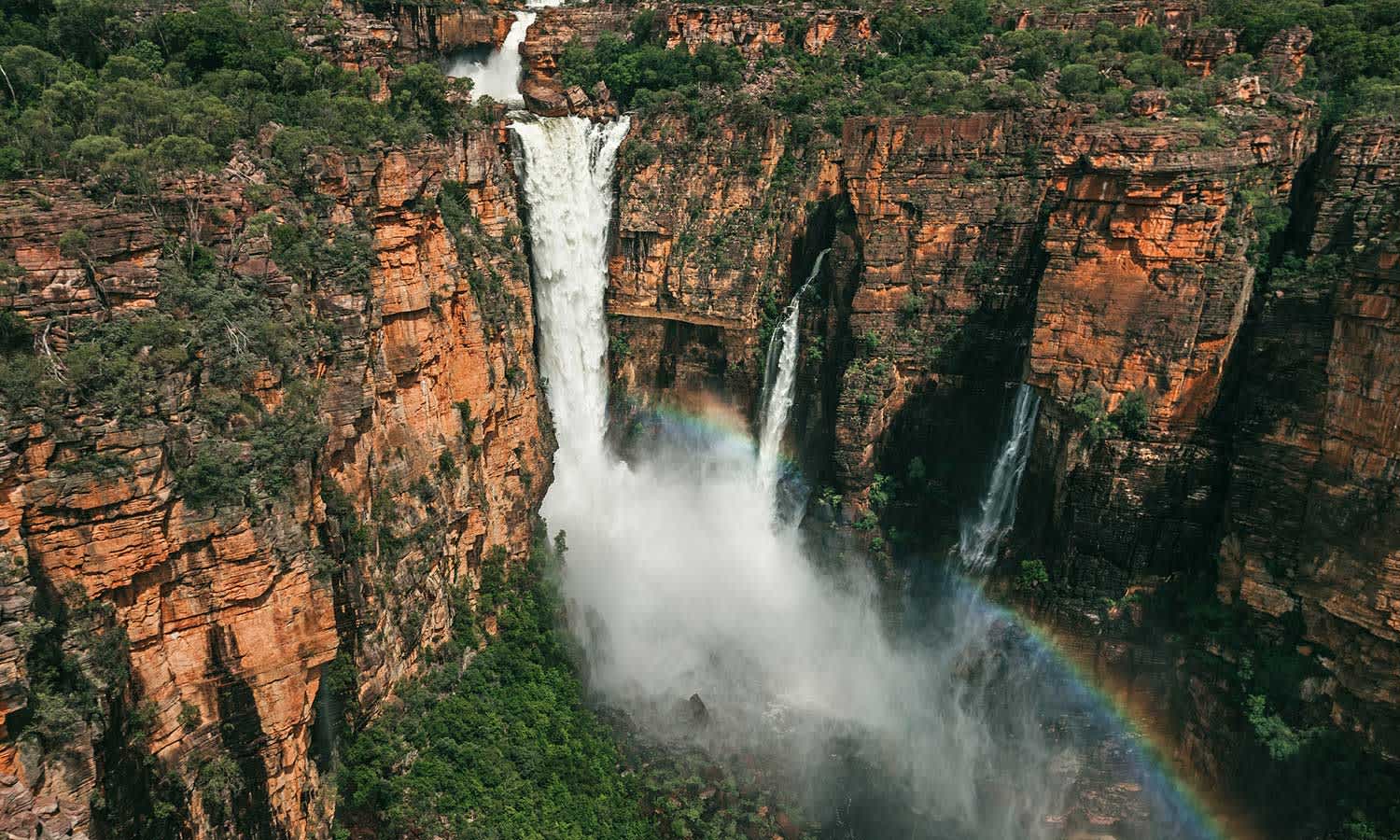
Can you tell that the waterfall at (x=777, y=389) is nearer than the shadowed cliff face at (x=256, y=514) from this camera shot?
No

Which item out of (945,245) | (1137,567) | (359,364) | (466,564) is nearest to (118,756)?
(359,364)

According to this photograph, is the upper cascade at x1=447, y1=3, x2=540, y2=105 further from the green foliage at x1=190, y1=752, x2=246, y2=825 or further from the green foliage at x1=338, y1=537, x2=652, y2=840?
the green foliage at x1=190, y1=752, x2=246, y2=825

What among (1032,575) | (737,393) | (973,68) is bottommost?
(1032,575)

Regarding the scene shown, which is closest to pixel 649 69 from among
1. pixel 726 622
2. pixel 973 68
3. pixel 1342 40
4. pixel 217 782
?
pixel 973 68

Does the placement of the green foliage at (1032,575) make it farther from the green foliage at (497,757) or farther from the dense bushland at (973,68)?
the green foliage at (497,757)

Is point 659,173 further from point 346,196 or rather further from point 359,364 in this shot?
point 359,364

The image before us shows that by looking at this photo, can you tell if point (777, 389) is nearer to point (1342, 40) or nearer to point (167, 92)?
point (1342, 40)

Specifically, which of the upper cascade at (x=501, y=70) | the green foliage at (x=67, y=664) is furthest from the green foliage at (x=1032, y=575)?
the upper cascade at (x=501, y=70)
